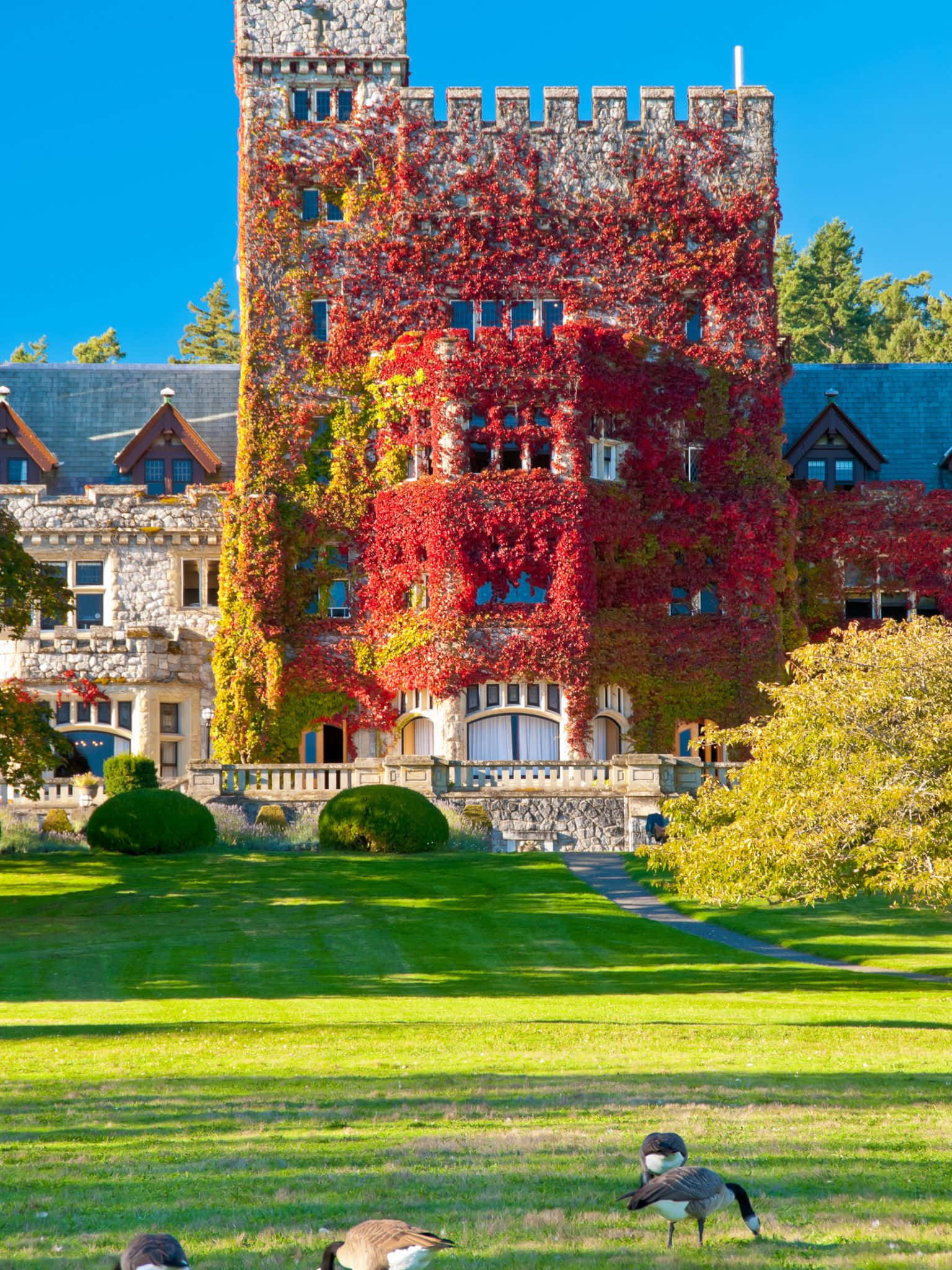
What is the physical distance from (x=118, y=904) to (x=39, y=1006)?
9.36m

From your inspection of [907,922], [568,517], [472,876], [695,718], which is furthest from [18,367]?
[907,922]

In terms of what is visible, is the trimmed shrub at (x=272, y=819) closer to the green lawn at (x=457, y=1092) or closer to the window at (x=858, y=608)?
the green lawn at (x=457, y=1092)

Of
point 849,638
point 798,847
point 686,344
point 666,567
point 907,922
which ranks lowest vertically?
point 907,922

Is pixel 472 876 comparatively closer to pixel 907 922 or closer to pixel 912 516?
pixel 907 922

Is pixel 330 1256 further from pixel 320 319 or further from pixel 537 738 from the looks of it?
pixel 320 319

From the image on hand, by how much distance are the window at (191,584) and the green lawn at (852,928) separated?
22.5 m

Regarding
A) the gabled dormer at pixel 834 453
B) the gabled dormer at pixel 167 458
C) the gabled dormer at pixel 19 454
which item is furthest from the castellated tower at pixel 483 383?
the gabled dormer at pixel 19 454

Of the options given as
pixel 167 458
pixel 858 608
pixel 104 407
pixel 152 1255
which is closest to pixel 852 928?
pixel 152 1255

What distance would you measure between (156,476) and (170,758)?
366 inches

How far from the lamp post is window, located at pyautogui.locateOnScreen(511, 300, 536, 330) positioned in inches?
598

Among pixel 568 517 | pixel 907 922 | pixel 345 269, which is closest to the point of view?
pixel 907 922

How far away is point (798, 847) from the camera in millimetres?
17953

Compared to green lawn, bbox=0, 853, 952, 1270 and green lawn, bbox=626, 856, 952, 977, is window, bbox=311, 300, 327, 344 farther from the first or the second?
green lawn, bbox=0, 853, 952, 1270

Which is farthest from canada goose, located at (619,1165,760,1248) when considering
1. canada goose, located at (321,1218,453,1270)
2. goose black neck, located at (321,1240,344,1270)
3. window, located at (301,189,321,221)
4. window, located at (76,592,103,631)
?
window, located at (76,592,103,631)
